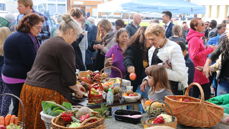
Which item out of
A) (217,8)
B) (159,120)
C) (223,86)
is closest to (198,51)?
(223,86)

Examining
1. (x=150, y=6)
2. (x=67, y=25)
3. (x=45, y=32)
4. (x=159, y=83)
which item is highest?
(x=150, y=6)

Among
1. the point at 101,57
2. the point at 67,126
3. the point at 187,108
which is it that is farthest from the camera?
the point at 101,57

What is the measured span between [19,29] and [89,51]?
245 centimetres

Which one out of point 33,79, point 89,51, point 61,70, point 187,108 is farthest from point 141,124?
point 89,51

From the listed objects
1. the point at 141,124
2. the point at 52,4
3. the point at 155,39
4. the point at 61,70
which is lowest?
the point at 141,124

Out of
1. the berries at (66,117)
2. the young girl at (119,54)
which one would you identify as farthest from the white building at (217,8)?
the berries at (66,117)

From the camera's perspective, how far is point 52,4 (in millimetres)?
7297

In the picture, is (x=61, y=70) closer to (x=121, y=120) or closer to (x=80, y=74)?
(x=121, y=120)

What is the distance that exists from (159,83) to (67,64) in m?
0.97

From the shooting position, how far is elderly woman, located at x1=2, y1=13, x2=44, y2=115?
10.5 feet

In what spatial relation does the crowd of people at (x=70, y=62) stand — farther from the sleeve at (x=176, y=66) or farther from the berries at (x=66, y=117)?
the berries at (x=66, y=117)

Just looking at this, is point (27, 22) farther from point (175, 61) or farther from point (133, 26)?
point (133, 26)

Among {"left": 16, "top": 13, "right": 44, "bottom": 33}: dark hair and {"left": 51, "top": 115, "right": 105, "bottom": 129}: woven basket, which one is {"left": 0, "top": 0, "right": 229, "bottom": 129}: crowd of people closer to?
{"left": 16, "top": 13, "right": 44, "bottom": 33}: dark hair

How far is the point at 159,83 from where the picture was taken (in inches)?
114
